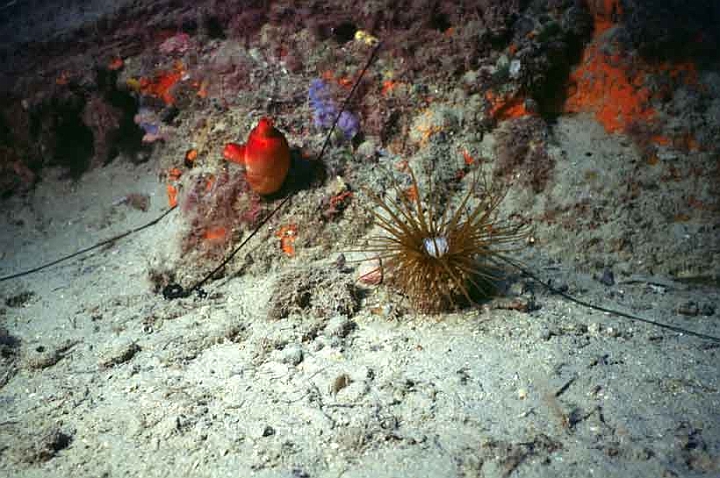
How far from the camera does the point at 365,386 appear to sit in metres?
2.38

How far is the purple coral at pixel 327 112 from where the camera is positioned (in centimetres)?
384

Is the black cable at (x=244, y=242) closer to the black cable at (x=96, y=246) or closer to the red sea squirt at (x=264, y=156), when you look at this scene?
the red sea squirt at (x=264, y=156)

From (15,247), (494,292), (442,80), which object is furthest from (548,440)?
(15,247)

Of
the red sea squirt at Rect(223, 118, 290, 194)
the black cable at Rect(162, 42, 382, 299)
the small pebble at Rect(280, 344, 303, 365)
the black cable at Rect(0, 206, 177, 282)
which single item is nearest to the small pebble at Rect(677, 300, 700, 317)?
the small pebble at Rect(280, 344, 303, 365)

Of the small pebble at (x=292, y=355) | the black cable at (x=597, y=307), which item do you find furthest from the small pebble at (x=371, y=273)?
the black cable at (x=597, y=307)

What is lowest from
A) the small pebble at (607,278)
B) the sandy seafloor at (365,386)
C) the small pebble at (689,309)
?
the small pebble at (689,309)

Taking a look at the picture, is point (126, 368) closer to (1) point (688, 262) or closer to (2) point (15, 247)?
(2) point (15, 247)

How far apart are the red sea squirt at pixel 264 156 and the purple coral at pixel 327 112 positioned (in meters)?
0.52

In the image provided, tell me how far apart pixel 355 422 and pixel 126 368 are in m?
1.50

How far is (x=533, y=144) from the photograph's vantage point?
3719mm

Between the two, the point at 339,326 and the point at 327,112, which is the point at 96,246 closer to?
the point at 327,112

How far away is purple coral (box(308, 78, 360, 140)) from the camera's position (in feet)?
12.6

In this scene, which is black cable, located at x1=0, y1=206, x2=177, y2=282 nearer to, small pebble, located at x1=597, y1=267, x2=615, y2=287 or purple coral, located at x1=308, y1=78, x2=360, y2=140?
purple coral, located at x1=308, y1=78, x2=360, y2=140

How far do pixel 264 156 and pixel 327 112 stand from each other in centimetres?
79
